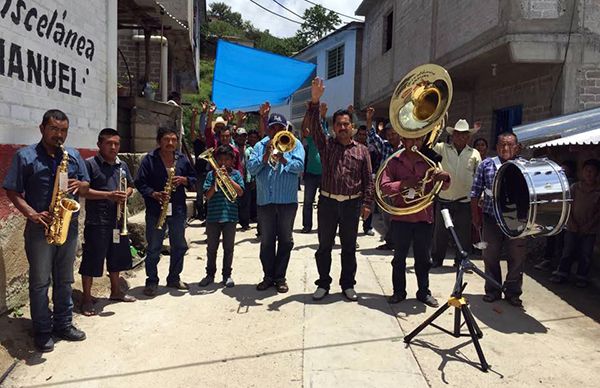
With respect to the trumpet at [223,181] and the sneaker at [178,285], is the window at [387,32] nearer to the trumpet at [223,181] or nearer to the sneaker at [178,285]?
the trumpet at [223,181]

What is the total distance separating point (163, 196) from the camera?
196 inches

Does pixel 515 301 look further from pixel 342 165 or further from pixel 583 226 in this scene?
pixel 342 165

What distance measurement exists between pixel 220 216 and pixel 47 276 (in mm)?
1993

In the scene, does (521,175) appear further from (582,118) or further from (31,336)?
(31,336)

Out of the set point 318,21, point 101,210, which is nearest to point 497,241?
point 101,210

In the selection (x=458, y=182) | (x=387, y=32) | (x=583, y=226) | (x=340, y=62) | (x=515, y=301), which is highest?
(x=340, y=62)

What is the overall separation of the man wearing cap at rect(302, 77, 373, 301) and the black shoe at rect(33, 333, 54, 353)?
2.49 m

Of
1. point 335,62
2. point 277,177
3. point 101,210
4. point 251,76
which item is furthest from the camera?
point 335,62

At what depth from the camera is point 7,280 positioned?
4.19m

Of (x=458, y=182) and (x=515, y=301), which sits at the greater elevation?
(x=458, y=182)

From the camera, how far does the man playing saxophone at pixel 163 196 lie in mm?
5039

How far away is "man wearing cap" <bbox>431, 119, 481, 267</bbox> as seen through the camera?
621 cm

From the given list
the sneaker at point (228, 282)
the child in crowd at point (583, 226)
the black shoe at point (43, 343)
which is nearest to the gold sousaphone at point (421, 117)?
the sneaker at point (228, 282)

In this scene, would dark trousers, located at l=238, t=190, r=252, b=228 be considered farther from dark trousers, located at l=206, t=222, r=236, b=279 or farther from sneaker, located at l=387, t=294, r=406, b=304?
sneaker, located at l=387, t=294, r=406, b=304
